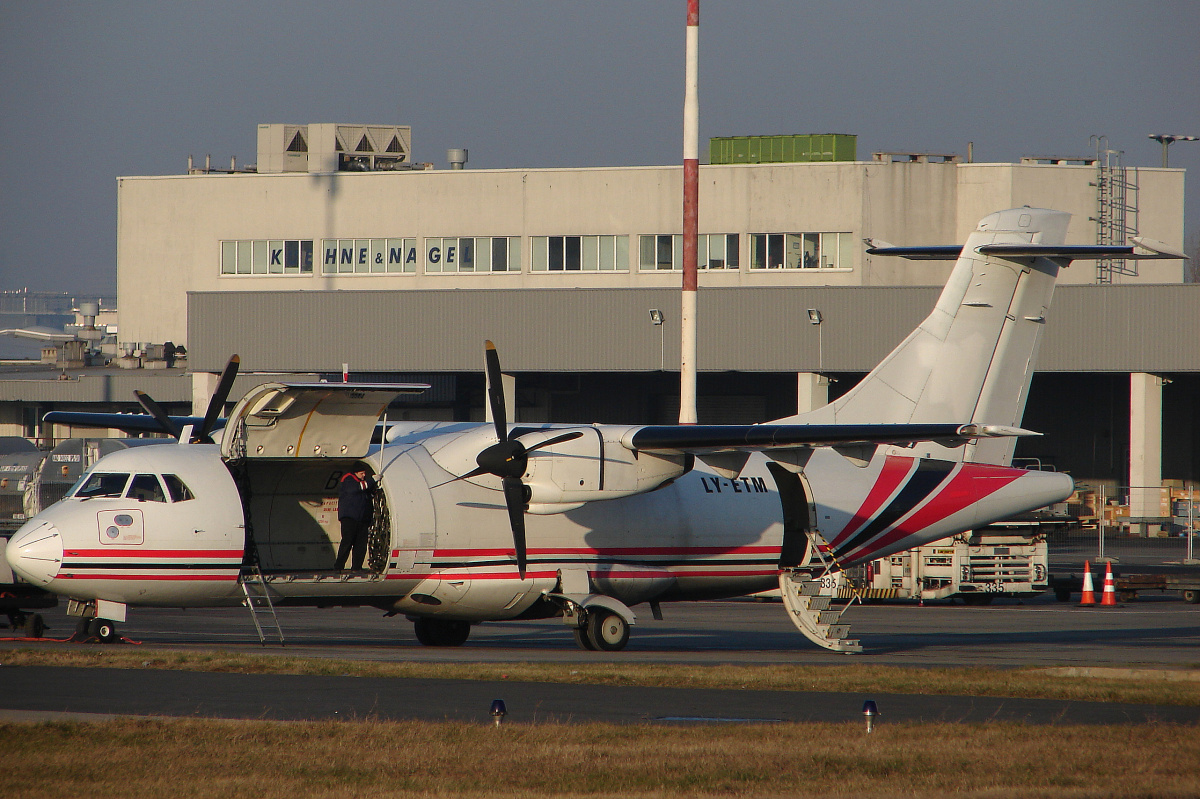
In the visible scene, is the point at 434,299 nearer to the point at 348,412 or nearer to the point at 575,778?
the point at 348,412

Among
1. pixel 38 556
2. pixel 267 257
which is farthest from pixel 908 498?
pixel 267 257

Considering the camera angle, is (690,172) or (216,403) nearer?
(216,403)

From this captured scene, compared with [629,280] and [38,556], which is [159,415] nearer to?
[38,556]

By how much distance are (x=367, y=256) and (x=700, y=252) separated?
1638 cm

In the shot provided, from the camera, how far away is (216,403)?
19922 mm

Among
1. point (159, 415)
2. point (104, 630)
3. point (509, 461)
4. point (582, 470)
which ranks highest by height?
point (159, 415)

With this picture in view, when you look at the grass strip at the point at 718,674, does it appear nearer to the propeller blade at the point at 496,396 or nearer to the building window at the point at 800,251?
the propeller blade at the point at 496,396

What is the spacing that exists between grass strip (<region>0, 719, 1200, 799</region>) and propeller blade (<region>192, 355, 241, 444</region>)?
8.37 m

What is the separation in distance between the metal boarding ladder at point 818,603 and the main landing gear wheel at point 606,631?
2726 mm

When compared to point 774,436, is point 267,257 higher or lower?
higher

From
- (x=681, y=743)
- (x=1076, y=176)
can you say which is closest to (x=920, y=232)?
(x=1076, y=176)

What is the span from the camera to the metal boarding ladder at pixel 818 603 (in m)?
20.5

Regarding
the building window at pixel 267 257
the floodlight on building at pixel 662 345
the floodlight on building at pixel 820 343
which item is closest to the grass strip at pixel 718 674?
the floodlight on building at pixel 820 343

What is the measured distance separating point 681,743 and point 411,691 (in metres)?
3.87
